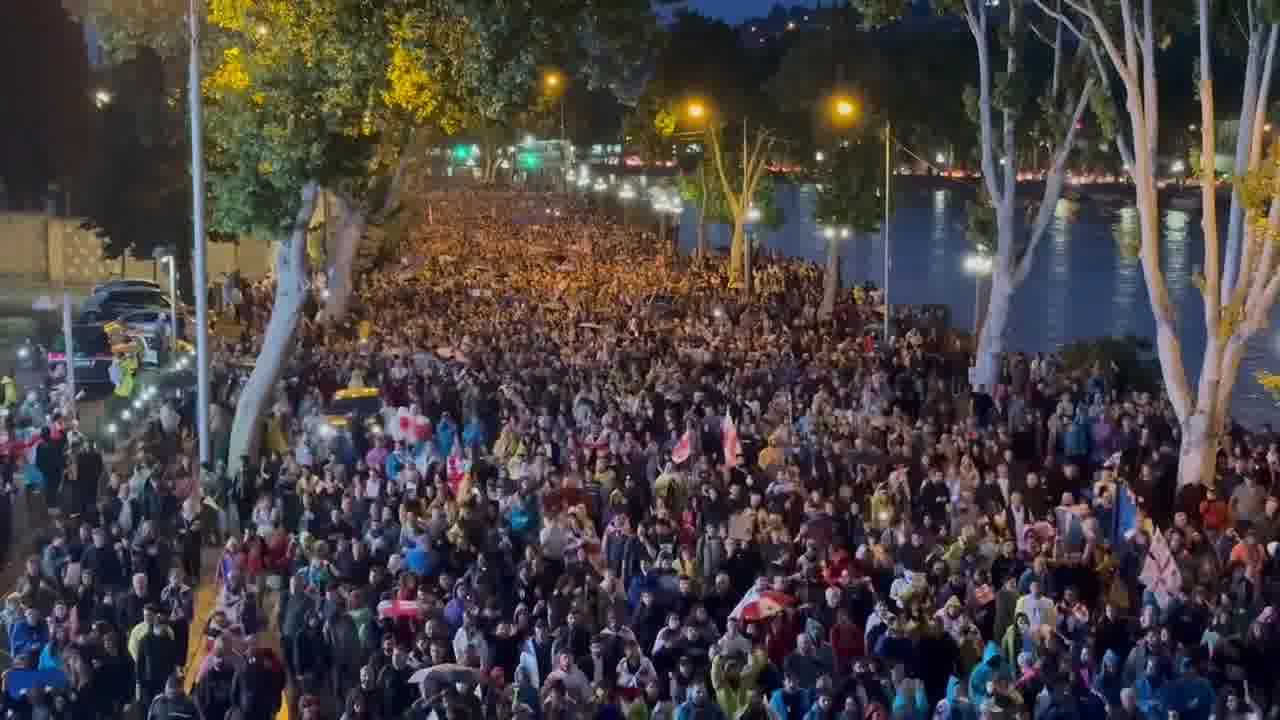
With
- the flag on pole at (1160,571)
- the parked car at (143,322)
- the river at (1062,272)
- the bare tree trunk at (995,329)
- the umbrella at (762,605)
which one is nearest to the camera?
the umbrella at (762,605)

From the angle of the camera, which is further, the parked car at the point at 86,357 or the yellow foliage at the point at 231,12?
the parked car at the point at 86,357

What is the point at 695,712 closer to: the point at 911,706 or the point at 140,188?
the point at 911,706

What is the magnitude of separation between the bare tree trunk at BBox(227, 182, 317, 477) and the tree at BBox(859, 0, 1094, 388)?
10.3 meters

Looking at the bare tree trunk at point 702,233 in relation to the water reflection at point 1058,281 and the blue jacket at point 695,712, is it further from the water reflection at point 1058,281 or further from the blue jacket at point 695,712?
the blue jacket at point 695,712

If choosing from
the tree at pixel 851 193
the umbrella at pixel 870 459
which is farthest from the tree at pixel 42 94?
the umbrella at pixel 870 459

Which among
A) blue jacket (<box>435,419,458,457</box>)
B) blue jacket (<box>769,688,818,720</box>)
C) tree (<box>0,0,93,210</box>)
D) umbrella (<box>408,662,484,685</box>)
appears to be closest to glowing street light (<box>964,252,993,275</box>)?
blue jacket (<box>435,419,458,457</box>)

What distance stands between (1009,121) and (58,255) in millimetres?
31269

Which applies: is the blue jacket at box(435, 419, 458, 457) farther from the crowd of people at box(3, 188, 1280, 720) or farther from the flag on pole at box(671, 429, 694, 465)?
the flag on pole at box(671, 429, 694, 465)

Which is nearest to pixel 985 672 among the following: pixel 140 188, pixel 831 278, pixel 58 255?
pixel 831 278

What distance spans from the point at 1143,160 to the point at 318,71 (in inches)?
348

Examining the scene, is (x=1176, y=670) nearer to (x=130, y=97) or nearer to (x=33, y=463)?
(x=33, y=463)

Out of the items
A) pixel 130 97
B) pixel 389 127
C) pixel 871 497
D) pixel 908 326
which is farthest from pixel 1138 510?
pixel 130 97

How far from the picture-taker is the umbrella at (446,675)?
996cm

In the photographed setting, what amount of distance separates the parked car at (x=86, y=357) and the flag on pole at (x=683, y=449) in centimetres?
1271
